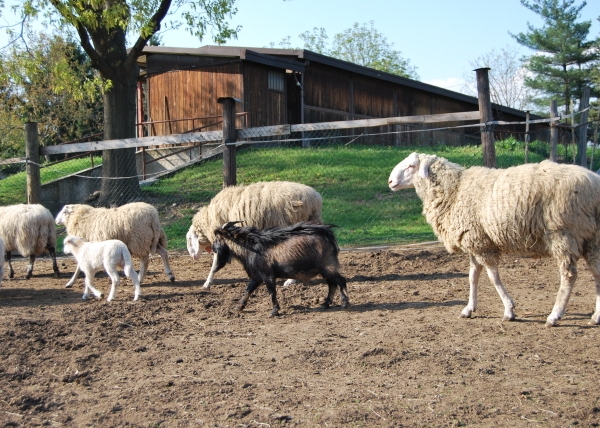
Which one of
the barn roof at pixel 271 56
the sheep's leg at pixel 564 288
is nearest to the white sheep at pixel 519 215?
the sheep's leg at pixel 564 288

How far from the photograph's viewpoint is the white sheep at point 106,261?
7.97 metres

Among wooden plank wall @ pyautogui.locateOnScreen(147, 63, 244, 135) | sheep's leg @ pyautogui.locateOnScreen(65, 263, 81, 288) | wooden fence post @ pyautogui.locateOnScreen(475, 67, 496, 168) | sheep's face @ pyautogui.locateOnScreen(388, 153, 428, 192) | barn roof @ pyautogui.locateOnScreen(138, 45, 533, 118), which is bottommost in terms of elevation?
sheep's leg @ pyautogui.locateOnScreen(65, 263, 81, 288)

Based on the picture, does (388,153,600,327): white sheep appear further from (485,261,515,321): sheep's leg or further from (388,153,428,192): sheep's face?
(388,153,428,192): sheep's face

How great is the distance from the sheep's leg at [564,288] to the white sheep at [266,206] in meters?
3.75

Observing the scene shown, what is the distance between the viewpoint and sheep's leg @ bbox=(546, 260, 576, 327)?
591 cm

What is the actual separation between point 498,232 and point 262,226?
3.72 meters

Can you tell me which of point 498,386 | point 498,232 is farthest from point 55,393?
point 498,232

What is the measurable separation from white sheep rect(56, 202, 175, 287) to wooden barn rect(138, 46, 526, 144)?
1168 cm

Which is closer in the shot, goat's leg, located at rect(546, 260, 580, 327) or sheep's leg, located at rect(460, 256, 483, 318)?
goat's leg, located at rect(546, 260, 580, 327)

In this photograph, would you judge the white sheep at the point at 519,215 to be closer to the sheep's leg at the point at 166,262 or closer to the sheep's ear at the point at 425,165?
the sheep's ear at the point at 425,165

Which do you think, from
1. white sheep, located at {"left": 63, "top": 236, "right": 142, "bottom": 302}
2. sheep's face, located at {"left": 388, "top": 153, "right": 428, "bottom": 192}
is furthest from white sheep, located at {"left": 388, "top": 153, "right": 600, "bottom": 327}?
white sheep, located at {"left": 63, "top": 236, "right": 142, "bottom": 302}

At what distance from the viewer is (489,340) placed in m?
5.59

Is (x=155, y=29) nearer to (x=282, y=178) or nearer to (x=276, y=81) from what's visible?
(x=282, y=178)

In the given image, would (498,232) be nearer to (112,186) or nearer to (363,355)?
(363,355)
